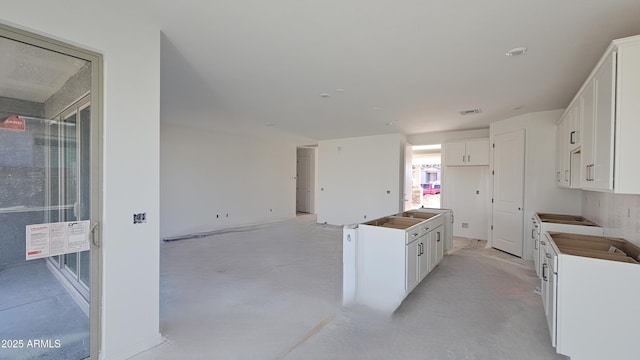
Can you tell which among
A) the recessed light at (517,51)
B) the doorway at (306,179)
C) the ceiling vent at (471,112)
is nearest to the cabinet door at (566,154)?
the ceiling vent at (471,112)

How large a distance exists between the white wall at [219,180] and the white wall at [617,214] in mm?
7137

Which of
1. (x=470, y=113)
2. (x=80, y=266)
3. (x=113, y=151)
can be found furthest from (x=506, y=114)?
(x=80, y=266)

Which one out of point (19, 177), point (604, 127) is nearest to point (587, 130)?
point (604, 127)

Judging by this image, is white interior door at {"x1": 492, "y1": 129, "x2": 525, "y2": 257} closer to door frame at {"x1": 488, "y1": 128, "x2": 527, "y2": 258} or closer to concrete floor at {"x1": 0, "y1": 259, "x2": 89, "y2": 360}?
door frame at {"x1": 488, "y1": 128, "x2": 527, "y2": 258}

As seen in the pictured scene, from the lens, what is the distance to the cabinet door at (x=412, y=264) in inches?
121

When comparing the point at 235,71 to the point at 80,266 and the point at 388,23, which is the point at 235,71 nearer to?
the point at 388,23

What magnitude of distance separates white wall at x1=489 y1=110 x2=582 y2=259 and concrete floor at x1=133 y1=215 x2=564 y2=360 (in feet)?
3.32

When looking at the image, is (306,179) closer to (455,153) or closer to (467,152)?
(455,153)

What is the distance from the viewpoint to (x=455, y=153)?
6.36 meters

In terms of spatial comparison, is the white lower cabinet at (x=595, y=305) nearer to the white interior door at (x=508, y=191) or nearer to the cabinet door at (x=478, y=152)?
the white interior door at (x=508, y=191)

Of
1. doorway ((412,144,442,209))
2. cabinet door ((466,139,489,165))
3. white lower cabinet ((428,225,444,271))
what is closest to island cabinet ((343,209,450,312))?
white lower cabinet ((428,225,444,271))

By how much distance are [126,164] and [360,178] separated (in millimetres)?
6180

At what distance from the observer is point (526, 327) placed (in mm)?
2715

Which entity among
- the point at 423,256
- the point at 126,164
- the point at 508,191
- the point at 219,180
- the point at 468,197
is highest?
the point at 126,164
